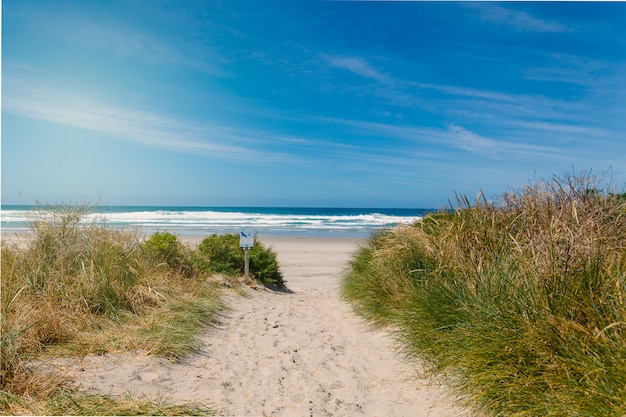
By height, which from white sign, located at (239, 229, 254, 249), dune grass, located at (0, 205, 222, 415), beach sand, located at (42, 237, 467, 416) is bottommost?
beach sand, located at (42, 237, 467, 416)

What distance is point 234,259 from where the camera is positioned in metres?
12.4

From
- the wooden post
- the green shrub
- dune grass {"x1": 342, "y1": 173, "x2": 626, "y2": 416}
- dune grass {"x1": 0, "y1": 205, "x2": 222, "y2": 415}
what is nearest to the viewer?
dune grass {"x1": 342, "y1": 173, "x2": 626, "y2": 416}

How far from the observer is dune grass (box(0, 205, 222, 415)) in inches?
162

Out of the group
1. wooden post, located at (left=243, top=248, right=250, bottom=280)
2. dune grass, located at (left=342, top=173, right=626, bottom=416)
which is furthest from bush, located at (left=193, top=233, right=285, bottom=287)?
dune grass, located at (left=342, top=173, right=626, bottom=416)

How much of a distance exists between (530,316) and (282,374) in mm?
2927

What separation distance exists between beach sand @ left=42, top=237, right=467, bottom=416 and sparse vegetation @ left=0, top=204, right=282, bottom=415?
314 mm

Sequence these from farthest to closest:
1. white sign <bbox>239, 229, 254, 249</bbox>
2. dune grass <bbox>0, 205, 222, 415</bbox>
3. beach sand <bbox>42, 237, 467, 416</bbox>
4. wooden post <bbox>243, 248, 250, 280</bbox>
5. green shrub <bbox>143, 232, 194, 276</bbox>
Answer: wooden post <bbox>243, 248, 250, 280</bbox>, white sign <bbox>239, 229, 254, 249</bbox>, green shrub <bbox>143, 232, 194, 276</bbox>, beach sand <bbox>42, 237, 467, 416</bbox>, dune grass <bbox>0, 205, 222, 415</bbox>

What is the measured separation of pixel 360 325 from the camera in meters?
7.93

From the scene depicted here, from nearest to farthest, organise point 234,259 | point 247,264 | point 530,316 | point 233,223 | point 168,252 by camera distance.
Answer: point 530,316
point 168,252
point 247,264
point 234,259
point 233,223

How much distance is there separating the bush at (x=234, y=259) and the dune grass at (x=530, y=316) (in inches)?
223

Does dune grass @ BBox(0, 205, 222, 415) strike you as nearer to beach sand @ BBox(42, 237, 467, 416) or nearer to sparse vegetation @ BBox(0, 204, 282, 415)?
sparse vegetation @ BBox(0, 204, 282, 415)

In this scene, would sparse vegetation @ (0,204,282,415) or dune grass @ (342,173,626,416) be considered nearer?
dune grass @ (342,173,626,416)

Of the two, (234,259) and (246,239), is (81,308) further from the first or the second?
(234,259)

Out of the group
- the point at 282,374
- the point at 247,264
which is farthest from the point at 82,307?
the point at 247,264
